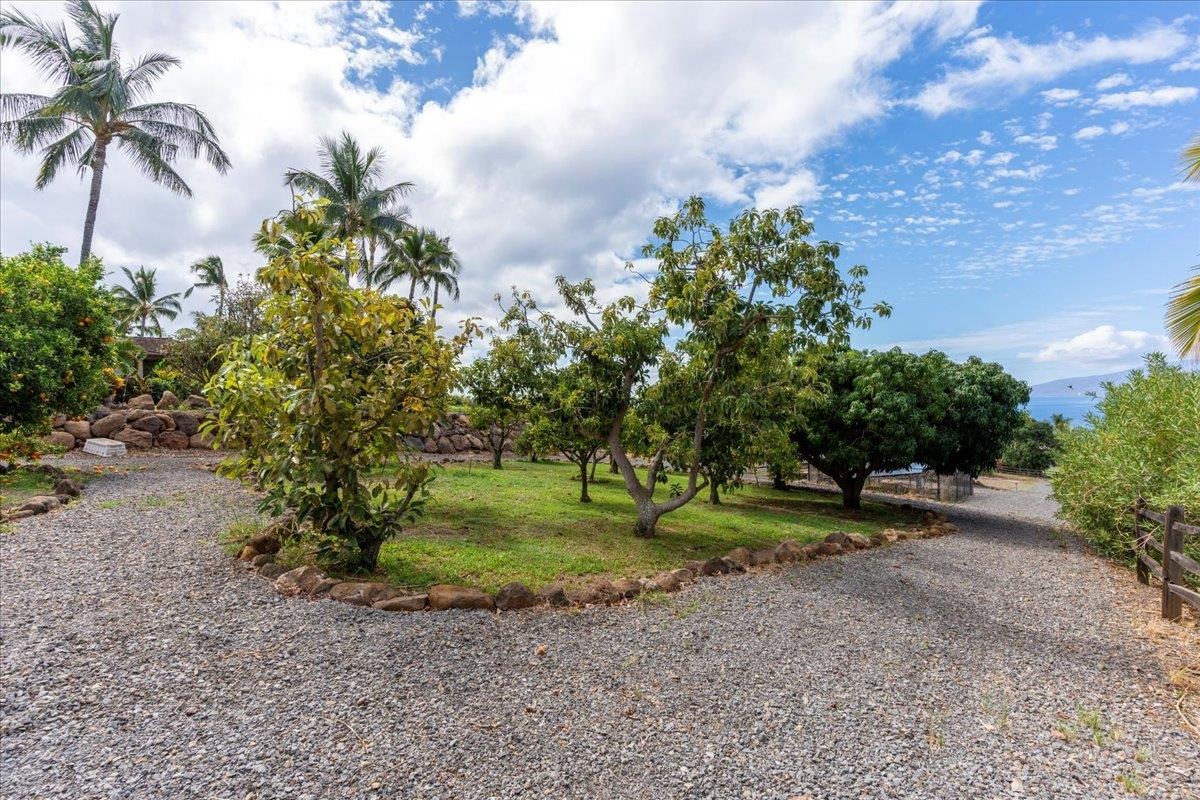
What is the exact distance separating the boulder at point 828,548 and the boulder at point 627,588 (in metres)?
3.42

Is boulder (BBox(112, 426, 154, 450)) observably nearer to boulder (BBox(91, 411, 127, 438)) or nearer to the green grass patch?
boulder (BBox(91, 411, 127, 438))

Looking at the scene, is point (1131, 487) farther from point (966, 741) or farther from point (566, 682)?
point (566, 682)

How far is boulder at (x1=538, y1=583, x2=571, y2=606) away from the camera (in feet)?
15.5

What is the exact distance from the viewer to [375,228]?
77.5 ft

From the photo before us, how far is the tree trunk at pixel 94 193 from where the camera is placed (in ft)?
53.5

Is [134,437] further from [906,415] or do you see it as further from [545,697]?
[906,415]

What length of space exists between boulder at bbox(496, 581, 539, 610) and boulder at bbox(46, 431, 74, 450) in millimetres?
13097

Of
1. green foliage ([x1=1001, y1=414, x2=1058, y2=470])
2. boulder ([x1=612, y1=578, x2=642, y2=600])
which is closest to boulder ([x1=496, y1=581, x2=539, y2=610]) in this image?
boulder ([x1=612, y1=578, x2=642, y2=600])

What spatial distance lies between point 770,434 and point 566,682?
531 centimetres

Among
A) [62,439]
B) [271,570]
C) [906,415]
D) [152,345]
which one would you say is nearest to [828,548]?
[906,415]

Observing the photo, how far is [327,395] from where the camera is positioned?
15.2 ft

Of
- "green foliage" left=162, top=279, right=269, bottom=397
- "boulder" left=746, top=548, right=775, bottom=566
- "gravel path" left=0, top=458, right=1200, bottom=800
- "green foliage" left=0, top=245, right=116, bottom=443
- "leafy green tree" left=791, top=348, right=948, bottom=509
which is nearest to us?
"gravel path" left=0, top=458, right=1200, bottom=800

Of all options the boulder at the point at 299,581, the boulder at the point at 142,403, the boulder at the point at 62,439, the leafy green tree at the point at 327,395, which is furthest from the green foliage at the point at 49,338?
the boulder at the point at 299,581

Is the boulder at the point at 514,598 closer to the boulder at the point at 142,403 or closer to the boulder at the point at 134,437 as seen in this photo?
the boulder at the point at 134,437
